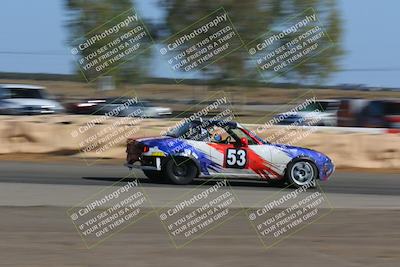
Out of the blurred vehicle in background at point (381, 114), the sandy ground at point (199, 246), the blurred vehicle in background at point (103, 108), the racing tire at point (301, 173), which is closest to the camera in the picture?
the sandy ground at point (199, 246)

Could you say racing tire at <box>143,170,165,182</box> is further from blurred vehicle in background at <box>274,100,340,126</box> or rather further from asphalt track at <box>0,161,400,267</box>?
blurred vehicle in background at <box>274,100,340,126</box>

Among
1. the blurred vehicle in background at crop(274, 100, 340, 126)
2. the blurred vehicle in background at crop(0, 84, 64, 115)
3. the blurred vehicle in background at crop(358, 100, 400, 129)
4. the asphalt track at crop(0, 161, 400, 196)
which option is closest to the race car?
the asphalt track at crop(0, 161, 400, 196)

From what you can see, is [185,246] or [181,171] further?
[181,171]

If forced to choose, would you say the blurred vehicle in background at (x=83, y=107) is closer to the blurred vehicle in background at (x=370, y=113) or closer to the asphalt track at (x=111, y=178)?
the blurred vehicle in background at (x=370, y=113)

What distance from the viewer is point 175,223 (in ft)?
32.1

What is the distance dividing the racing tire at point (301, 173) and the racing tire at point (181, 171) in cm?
177

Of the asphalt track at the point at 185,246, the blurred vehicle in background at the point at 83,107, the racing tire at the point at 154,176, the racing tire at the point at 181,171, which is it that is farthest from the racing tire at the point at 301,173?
the blurred vehicle in background at the point at 83,107

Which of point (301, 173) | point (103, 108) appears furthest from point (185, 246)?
point (103, 108)

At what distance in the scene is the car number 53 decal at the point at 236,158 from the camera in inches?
565

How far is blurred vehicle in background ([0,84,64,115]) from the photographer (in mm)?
30172

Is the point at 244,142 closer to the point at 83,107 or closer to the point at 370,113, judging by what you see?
the point at 370,113

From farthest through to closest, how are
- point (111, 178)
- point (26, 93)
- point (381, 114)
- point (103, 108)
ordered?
1. point (103, 108)
2. point (26, 93)
3. point (381, 114)
4. point (111, 178)

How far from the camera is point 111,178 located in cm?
1534

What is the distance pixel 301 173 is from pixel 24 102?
1815 cm
